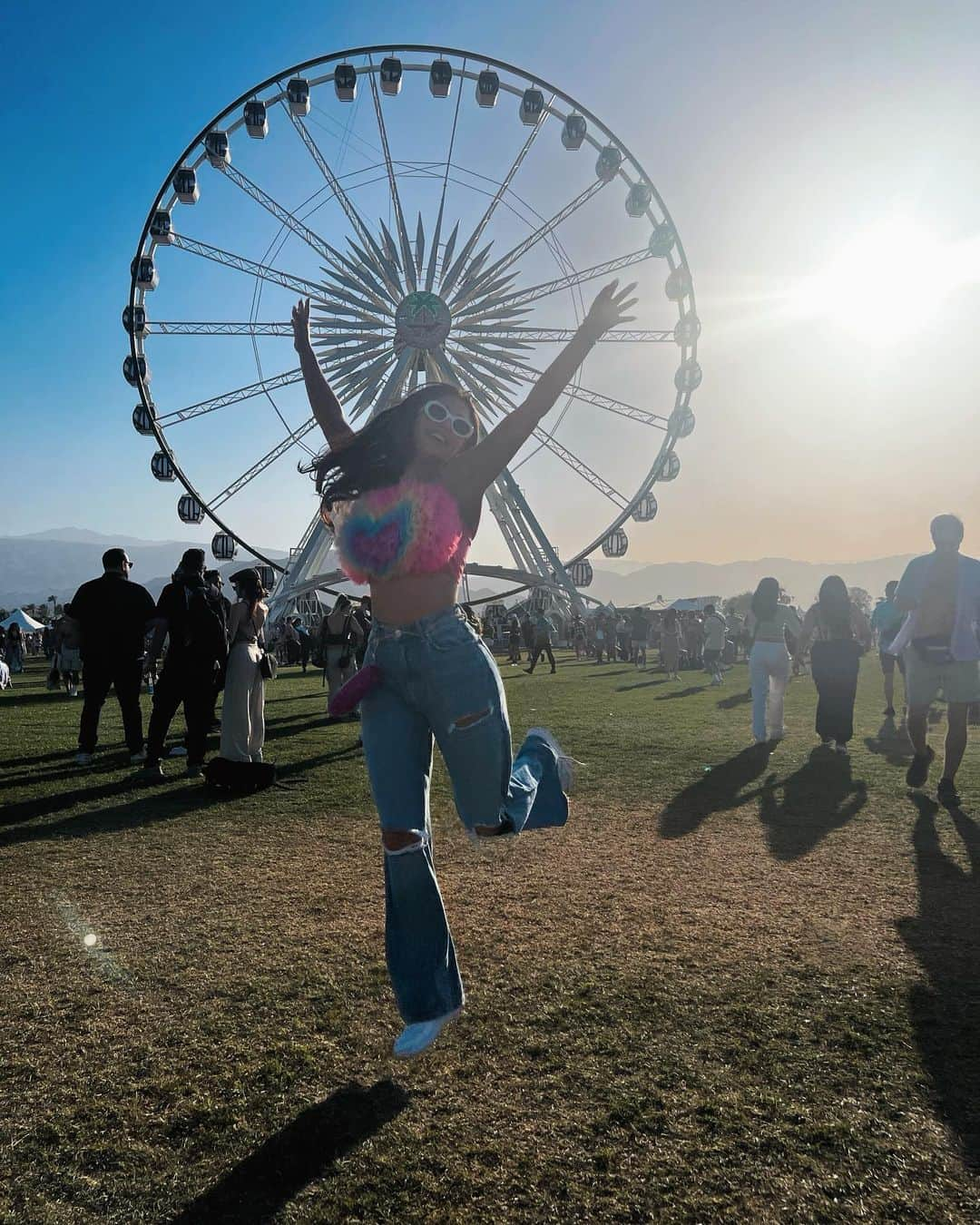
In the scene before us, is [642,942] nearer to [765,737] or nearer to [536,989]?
[536,989]

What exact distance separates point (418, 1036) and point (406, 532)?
149cm

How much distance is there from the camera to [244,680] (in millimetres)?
6992

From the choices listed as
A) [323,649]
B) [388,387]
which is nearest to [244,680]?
[323,649]

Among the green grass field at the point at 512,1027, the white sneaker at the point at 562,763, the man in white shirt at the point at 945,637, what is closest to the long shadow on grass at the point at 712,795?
the green grass field at the point at 512,1027

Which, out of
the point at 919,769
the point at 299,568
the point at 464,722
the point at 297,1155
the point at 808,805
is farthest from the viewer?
the point at 299,568

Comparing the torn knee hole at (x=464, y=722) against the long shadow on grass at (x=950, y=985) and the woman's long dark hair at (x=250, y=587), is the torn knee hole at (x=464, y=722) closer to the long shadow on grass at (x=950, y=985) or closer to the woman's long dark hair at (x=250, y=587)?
the long shadow on grass at (x=950, y=985)

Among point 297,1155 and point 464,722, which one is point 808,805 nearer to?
point 464,722

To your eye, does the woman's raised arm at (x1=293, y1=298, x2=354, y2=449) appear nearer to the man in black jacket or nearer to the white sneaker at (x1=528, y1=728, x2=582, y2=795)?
the white sneaker at (x1=528, y1=728, x2=582, y2=795)

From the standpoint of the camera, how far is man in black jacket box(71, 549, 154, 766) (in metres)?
8.01

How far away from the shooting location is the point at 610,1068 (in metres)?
2.39

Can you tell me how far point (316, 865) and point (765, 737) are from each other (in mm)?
6170

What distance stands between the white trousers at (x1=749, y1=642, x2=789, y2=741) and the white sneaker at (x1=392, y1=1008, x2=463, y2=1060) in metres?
7.24

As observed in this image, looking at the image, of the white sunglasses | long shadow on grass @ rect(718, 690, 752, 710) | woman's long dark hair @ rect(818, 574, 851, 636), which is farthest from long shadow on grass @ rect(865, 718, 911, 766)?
the white sunglasses

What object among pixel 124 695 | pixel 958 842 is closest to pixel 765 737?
pixel 958 842
